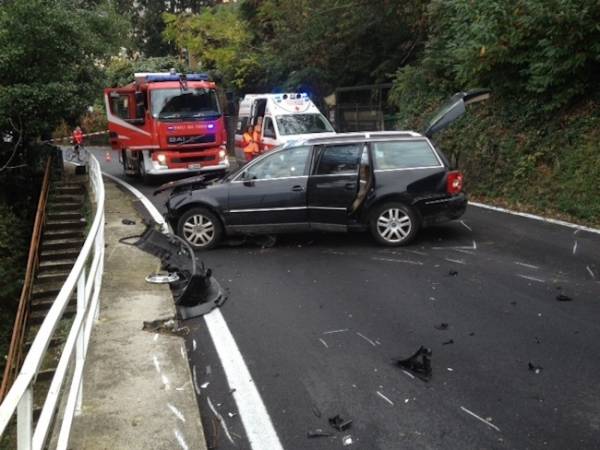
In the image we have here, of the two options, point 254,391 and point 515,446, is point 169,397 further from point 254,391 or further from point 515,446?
point 515,446

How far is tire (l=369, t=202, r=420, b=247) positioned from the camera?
9.07 metres

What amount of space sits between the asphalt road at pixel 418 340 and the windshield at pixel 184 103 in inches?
344

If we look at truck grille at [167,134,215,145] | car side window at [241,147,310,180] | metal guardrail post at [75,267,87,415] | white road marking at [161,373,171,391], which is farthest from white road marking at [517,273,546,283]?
truck grille at [167,134,215,145]

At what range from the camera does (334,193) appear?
9.05 meters

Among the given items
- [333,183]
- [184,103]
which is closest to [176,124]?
[184,103]

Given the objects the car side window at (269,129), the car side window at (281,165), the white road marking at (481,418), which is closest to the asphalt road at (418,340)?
the white road marking at (481,418)

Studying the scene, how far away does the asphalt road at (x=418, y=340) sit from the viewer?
411cm

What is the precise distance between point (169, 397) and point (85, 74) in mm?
14951

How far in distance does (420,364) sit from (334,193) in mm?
4374

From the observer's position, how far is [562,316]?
19.7ft

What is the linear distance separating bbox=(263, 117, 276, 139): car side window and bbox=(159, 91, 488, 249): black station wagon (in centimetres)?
723

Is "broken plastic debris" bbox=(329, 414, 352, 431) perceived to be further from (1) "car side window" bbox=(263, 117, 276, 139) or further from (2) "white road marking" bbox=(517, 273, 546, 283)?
(1) "car side window" bbox=(263, 117, 276, 139)

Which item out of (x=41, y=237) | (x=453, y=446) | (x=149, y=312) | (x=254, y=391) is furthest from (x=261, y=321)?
(x=41, y=237)

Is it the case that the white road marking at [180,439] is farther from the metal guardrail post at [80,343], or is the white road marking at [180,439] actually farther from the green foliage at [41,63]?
the green foliage at [41,63]
